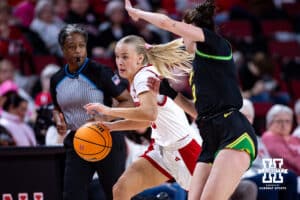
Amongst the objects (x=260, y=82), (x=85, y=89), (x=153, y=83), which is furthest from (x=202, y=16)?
(x=260, y=82)

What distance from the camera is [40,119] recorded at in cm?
908

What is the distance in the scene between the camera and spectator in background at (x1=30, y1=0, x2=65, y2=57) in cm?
1259

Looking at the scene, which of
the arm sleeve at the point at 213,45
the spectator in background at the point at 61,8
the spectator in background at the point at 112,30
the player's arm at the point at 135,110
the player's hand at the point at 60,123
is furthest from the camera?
the spectator in background at the point at 61,8

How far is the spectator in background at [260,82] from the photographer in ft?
40.9

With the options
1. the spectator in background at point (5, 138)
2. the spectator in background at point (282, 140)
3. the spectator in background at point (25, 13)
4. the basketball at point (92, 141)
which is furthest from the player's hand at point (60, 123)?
the spectator in background at point (25, 13)

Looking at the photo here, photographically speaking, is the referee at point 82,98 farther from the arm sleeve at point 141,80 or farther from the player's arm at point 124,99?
the arm sleeve at point 141,80

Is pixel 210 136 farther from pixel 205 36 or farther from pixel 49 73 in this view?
pixel 49 73

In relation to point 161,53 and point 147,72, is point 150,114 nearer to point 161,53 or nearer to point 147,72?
point 147,72

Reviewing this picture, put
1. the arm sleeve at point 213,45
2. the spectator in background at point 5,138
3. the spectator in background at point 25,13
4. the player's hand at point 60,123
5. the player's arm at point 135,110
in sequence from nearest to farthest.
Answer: the arm sleeve at point 213,45 < the player's arm at point 135,110 < the player's hand at point 60,123 < the spectator in background at point 5,138 < the spectator in background at point 25,13

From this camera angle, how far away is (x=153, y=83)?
21.6 feet

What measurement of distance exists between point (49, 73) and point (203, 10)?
5.18 metres

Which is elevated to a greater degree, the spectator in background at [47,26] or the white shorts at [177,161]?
the white shorts at [177,161]

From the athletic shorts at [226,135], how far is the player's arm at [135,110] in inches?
18.7

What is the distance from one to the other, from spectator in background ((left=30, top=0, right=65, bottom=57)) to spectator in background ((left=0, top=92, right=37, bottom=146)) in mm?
2782
